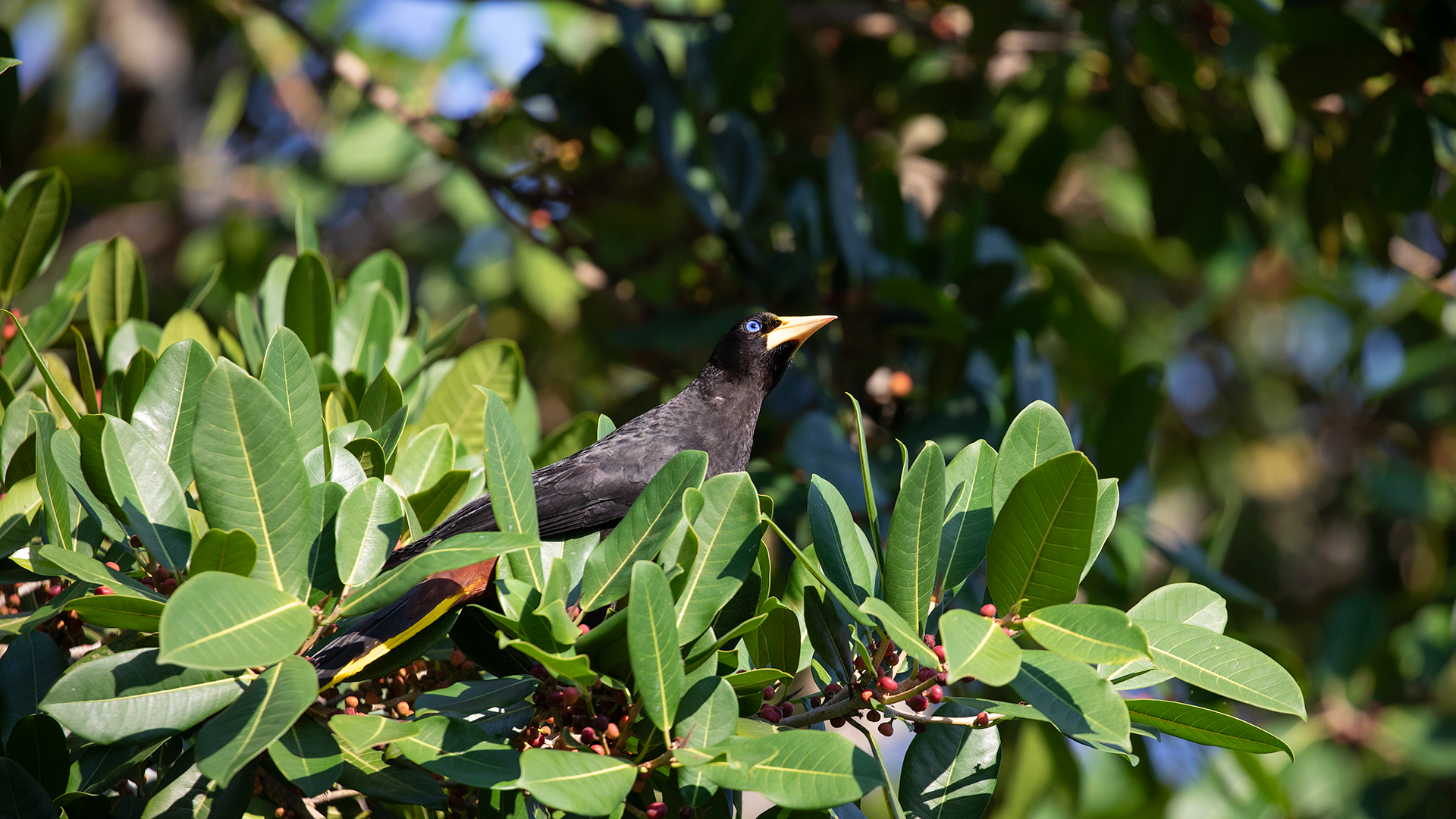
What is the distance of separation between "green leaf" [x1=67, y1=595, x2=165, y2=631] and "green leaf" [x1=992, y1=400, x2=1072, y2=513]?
50.6 inches

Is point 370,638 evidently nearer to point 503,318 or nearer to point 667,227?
point 667,227

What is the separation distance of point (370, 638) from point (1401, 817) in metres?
4.82

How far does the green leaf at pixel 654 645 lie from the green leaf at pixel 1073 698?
1.58ft

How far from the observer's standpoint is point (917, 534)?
5.05 feet

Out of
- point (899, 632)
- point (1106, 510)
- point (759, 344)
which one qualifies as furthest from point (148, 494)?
point (759, 344)

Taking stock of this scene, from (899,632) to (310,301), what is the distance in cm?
185

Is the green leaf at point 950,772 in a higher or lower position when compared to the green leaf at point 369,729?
lower

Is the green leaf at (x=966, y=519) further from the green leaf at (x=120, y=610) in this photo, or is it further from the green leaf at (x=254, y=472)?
the green leaf at (x=120, y=610)

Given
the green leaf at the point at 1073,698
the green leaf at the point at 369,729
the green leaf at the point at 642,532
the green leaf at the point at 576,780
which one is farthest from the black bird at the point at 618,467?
the green leaf at the point at 1073,698

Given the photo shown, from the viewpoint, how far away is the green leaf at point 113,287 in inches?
103

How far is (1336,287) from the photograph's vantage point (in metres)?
5.42

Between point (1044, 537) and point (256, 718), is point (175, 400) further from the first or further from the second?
point (1044, 537)

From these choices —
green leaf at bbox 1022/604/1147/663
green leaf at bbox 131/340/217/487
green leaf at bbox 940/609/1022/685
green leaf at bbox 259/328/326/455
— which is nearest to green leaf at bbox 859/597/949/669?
green leaf at bbox 940/609/1022/685

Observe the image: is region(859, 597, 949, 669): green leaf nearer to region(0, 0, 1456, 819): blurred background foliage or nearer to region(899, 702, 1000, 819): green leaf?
region(899, 702, 1000, 819): green leaf
